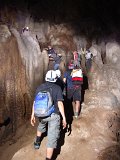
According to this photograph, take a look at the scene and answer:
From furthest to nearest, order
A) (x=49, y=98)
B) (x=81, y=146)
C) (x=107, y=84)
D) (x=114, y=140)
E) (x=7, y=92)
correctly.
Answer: (x=107, y=84) < (x=7, y=92) < (x=114, y=140) < (x=81, y=146) < (x=49, y=98)

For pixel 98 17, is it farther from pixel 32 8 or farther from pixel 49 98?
pixel 49 98

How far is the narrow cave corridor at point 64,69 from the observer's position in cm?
696

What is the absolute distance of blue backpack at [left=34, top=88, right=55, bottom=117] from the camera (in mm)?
5641

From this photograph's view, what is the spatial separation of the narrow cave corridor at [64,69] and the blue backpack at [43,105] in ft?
4.01

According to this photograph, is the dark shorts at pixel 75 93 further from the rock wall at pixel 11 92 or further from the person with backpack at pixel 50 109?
the person with backpack at pixel 50 109

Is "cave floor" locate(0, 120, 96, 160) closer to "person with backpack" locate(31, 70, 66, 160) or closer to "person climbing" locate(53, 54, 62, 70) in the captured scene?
"person with backpack" locate(31, 70, 66, 160)

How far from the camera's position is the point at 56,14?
449 inches

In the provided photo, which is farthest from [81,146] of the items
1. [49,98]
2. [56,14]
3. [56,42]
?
[56,14]

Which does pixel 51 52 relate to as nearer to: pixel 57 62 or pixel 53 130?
pixel 57 62

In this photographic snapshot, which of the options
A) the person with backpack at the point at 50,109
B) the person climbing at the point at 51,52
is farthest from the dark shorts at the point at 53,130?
the person climbing at the point at 51,52

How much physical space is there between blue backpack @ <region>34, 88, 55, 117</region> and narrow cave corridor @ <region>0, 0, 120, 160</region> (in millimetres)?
1223

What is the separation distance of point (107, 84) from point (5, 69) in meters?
3.81

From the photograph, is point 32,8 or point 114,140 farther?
point 32,8

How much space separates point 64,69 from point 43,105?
4.17 metres
